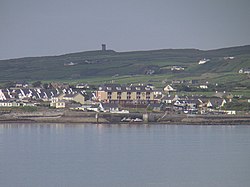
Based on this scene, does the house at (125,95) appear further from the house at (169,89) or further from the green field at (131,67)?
the green field at (131,67)

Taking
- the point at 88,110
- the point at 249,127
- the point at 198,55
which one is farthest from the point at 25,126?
the point at 198,55

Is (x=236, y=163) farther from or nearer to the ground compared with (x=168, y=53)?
nearer to the ground

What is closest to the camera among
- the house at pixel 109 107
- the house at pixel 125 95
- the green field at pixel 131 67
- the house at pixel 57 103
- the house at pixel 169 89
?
the house at pixel 109 107

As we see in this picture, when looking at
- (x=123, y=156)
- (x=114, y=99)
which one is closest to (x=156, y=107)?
(x=114, y=99)

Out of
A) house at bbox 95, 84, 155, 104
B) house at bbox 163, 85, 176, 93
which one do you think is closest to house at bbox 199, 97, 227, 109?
house at bbox 95, 84, 155, 104

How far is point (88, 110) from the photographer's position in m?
37.9

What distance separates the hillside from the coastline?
65.9 feet

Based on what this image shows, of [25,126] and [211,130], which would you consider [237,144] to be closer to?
[211,130]

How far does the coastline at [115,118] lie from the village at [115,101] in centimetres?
146

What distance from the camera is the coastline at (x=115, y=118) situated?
35.6m

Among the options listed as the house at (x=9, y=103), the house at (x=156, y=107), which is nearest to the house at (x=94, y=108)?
the house at (x=156, y=107)

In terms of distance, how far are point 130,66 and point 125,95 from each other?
30.6 metres

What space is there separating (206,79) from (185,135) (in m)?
27.9

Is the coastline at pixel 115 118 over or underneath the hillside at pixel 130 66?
underneath
